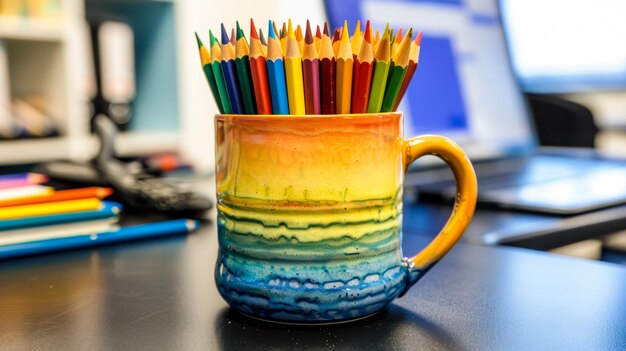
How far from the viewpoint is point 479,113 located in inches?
44.4

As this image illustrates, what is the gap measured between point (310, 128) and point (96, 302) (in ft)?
0.59

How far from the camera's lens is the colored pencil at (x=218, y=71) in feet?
1.13

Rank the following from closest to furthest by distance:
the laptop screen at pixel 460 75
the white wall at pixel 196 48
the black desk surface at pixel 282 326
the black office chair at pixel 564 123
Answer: the black desk surface at pixel 282 326 → the laptop screen at pixel 460 75 → the black office chair at pixel 564 123 → the white wall at pixel 196 48

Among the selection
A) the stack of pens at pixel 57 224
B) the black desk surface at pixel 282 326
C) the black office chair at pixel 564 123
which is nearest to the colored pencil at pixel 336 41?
the black desk surface at pixel 282 326

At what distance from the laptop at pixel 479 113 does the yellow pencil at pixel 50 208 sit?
0.42 meters

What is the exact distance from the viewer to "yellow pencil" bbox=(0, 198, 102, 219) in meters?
0.51

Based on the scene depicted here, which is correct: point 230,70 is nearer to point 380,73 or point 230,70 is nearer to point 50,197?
point 380,73

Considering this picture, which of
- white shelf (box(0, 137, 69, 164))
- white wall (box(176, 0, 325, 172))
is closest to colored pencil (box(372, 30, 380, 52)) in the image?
white shelf (box(0, 137, 69, 164))

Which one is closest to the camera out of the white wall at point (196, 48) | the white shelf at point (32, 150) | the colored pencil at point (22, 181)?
the colored pencil at point (22, 181)

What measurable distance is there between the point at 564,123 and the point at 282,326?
1.26 metres

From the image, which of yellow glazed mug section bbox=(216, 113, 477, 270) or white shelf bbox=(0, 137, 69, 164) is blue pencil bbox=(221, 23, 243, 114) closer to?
yellow glazed mug section bbox=(216, 113, 477, 270)

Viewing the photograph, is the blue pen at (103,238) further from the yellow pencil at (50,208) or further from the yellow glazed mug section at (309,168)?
the yellow glazed mug section at (309,168)

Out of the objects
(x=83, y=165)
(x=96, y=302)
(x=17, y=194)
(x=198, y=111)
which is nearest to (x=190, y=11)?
(x=198, y=111)

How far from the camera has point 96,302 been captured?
0.39m
